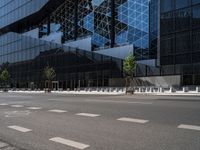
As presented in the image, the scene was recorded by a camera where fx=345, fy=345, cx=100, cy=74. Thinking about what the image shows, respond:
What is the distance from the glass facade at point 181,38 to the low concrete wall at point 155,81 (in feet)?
3.21

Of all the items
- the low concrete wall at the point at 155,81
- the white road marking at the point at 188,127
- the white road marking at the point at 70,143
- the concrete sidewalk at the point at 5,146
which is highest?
the low concrete wall at the point at 155,81

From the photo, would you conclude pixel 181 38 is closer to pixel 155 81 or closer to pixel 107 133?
pixel 155 81

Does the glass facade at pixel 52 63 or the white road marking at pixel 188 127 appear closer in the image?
the white road marking at pixel 188 127

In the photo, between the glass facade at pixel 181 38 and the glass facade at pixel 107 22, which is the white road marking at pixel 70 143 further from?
the glass facade at pixel 107 22

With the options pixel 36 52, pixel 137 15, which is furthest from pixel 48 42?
pixel 137 15

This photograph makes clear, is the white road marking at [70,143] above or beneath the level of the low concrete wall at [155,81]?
beneath

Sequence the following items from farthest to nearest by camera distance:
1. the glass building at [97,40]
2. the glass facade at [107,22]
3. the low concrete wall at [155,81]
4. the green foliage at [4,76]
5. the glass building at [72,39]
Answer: the green foliage at [4,76], the glass facade at [107,22], the glass building at [72,39], the low concrete wall at [155,81], the glass building at [97,40]

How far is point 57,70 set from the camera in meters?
78.5

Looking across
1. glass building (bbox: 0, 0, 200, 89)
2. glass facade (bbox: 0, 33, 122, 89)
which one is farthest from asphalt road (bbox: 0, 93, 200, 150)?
glass facade (bbox: 0, 33, 122, 89)

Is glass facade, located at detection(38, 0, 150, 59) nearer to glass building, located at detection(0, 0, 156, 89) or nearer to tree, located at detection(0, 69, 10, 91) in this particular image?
glass building, located at detection(0, 0, 156, 89)

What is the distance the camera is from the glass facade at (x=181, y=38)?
50031mm

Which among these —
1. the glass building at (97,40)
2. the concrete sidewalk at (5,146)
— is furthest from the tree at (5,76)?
the concrete sidewalk at (5,146)

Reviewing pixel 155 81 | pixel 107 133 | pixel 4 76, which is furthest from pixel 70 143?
pixel 4 76

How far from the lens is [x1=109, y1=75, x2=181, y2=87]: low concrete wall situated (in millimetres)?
52609
